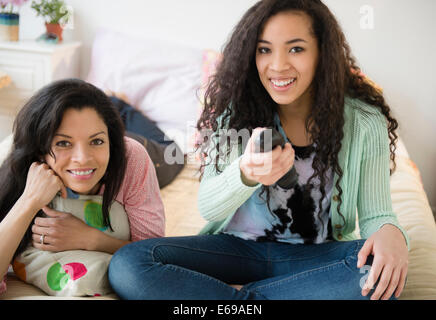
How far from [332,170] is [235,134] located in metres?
0.26

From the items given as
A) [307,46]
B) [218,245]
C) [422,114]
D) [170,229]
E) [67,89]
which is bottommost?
[170,229]

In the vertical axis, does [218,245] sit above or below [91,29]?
below

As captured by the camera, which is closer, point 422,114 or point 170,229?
point 170,229

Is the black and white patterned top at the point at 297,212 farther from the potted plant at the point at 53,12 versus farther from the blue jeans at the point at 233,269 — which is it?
the potted plant at the point at 53,12

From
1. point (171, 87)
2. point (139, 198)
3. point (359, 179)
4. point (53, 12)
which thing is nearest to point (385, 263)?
point (359, 179)

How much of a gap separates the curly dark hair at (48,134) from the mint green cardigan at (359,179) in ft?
0.75

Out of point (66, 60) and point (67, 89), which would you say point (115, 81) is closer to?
point (66, 60)

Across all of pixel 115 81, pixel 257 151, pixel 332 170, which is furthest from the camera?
pixel 115 81

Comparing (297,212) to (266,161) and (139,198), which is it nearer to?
(266,161)

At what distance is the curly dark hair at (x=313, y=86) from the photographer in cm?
117

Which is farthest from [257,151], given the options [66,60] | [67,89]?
[66,60]

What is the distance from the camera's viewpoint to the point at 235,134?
125 centimetres

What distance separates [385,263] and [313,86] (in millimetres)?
476

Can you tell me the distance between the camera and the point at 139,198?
1.24 m
